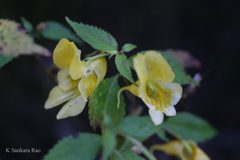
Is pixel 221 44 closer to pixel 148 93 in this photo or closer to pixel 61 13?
pixel 61 13

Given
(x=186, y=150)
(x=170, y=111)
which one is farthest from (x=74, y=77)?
(x=186, y=150)

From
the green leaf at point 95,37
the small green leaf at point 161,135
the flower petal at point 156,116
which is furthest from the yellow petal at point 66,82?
the small green leaf at point 161,135

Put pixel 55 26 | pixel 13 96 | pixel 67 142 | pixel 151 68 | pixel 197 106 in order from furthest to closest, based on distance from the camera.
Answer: pixel 197 106 → pixel 13 96 → pixel 55 26 → pixel 67 142 → pixel 151 68

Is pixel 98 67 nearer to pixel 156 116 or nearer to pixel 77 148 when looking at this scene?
pixel 156 116

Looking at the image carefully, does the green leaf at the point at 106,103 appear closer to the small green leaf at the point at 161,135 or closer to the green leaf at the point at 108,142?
the green leaf at the point at 108,142

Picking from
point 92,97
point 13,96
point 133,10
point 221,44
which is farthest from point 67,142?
point 221,44

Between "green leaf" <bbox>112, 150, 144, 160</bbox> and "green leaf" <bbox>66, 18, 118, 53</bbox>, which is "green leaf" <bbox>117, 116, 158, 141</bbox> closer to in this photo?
"green leaf" <bbox>112, 150, 144, 160</bbox>
